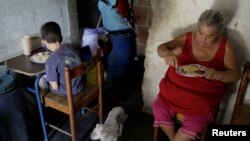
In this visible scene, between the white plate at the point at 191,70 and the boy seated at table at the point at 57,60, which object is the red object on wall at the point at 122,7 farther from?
the white plate at the point at 191,70

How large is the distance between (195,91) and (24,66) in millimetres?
1405

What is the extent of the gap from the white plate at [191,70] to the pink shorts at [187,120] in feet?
1.04

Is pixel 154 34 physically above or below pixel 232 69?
above

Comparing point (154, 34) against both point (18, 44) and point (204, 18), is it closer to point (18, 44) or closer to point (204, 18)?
point (204, 18)

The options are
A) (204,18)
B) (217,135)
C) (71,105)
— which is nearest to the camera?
(217,135)

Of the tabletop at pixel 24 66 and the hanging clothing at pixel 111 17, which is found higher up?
the hanging clothing at pixel 111 17

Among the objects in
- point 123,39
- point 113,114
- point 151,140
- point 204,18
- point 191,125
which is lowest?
point 151,140

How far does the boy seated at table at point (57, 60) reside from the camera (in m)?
1.86

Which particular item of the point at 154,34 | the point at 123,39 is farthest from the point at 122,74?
the point at 154,34

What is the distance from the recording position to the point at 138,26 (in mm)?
3562

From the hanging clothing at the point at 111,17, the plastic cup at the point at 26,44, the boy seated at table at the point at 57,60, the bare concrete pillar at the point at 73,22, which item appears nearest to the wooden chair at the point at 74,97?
the boy seated at table at the point at 57,60

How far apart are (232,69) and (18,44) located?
74.0 inches

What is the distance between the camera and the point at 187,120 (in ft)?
5.84


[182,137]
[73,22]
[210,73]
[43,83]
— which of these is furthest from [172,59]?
[73,22]
